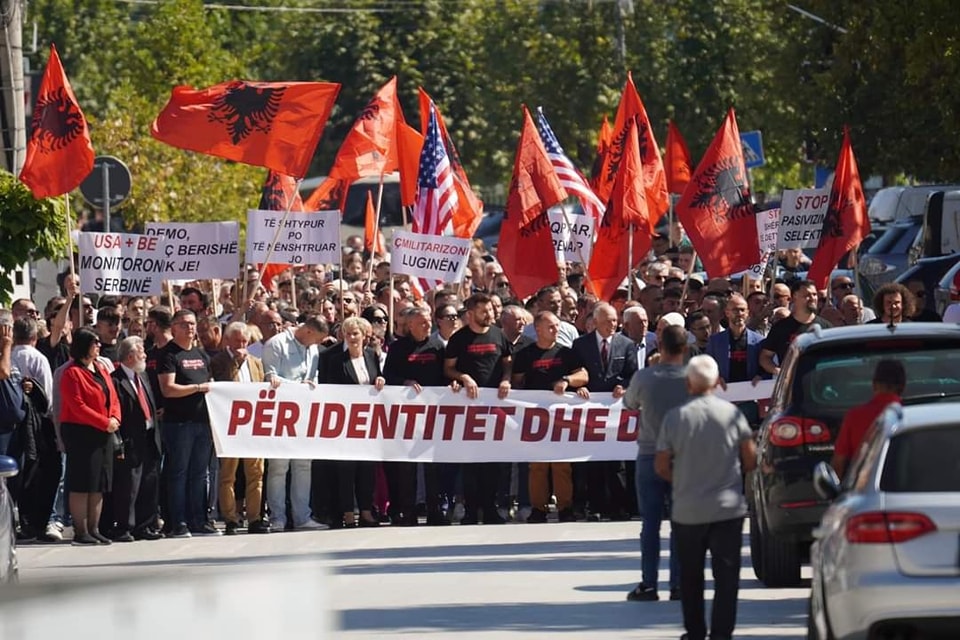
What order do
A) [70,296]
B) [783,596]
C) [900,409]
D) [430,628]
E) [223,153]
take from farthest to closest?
1. [223,153]
2. [70,296]
3. [783,596]
4. [430,628]
5. [900,409]

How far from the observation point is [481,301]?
60.9 ft

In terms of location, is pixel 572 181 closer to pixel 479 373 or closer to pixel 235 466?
pixel 479 373

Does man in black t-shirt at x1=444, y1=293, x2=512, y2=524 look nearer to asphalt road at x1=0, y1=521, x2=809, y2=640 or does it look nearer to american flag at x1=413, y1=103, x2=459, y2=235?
asphalt road at x1=0, y1=521, x2=809, y2=640

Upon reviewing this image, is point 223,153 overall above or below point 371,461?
above

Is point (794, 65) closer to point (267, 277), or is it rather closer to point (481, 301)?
point (267, 277)

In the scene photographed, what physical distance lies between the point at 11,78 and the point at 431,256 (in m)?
4.75

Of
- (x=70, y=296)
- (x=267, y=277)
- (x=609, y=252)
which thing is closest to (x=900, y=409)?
(x=70, y=296)

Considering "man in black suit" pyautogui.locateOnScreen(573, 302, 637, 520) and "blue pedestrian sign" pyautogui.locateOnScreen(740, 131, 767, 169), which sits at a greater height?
"blue pedestrian sign" pyautogui.locateOnScreen(740, 131, 767, 169)

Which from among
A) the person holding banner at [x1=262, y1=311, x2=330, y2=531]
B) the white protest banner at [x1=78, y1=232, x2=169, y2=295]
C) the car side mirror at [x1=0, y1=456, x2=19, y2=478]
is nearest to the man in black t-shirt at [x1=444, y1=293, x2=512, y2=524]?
the person holding banner at [x1=262, y1=311, x2=330, y2=531]

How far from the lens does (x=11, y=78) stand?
2377 cm

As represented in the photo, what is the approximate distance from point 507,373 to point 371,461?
131 centimetres

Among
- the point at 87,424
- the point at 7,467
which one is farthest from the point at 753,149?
the point at 7,467

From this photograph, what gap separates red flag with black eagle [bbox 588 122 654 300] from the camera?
23.2 metres

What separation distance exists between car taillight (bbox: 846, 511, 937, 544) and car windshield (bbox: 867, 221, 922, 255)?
27.4 m
